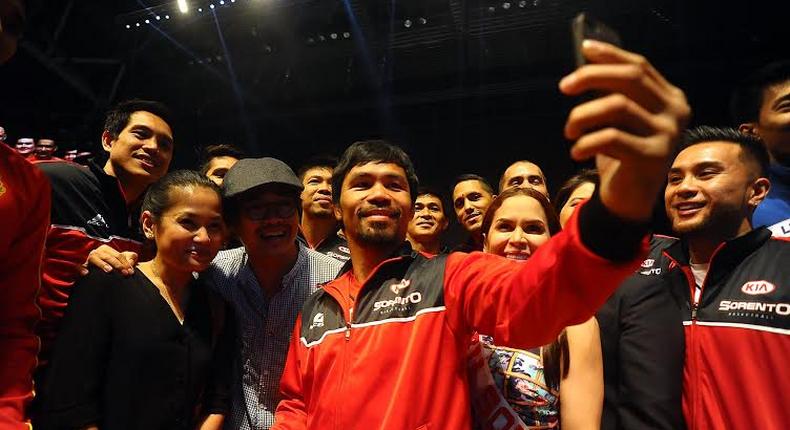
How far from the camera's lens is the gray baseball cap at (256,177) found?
2.44 metres

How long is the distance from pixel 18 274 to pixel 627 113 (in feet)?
5.28

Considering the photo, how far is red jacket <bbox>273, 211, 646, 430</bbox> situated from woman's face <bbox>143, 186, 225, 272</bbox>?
528 millimetres

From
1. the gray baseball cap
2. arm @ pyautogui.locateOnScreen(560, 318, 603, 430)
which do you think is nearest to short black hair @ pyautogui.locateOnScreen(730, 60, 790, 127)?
arm @ pyautogui.locateOnScreen(560, 318, 603, 430)

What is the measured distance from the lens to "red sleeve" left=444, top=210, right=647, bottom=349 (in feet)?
3.57

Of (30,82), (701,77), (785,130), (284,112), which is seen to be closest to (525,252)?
(785,130)

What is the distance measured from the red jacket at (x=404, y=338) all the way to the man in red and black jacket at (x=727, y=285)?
2.75 feet

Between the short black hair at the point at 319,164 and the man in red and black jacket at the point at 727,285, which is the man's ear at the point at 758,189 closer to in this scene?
the man in red and black jacket at the point at 727,285

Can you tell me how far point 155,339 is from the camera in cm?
202

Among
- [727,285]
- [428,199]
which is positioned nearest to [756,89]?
[727,285]

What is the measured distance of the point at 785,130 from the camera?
2.79m

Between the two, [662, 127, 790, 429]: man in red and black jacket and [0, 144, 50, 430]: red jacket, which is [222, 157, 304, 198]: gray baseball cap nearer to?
[0, 144, 50, 430]: red jacket

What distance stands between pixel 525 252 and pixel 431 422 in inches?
36.1

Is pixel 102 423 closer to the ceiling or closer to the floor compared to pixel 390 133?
closer to the floor

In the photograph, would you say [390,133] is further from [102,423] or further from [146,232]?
[102,423]
